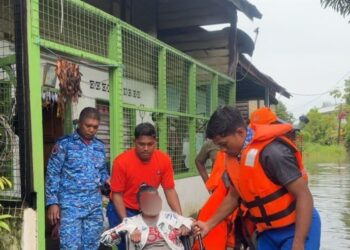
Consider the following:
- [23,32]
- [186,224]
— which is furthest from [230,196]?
[23,32]

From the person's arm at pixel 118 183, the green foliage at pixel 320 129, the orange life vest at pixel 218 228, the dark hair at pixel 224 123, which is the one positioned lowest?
the green foliage at pixel 320 129

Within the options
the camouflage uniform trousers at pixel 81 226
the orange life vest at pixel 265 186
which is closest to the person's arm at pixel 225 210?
the orange life vest at pixel 265 186

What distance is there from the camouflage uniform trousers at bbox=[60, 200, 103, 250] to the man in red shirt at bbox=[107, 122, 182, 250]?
18 centimetres

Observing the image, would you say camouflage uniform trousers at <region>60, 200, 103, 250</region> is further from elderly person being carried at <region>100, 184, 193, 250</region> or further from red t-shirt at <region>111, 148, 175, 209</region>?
elderly person being carried at <region>100, 184, 193, 250</region>

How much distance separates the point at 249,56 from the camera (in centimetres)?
1127

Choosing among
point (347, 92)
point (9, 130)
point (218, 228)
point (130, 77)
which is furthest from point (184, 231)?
point (347, 92)

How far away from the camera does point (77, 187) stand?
4.09m

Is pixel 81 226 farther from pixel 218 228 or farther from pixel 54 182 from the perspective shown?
pixel 218 228

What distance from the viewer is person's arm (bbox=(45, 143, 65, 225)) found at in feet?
13.0

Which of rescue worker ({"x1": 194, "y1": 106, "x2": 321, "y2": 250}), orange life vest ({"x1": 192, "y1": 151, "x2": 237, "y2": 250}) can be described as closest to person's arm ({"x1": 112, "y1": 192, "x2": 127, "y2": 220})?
orange life vest ({"x1": 192, "y1": 151, "x2": 237, "y2": 250})

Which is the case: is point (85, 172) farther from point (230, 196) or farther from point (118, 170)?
point (230, 196)

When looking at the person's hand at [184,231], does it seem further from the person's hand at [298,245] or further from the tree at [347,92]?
the tree at [347,92]

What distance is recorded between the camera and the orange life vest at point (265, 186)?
9.38 ft

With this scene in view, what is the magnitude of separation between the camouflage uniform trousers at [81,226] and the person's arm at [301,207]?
195 centimetres
